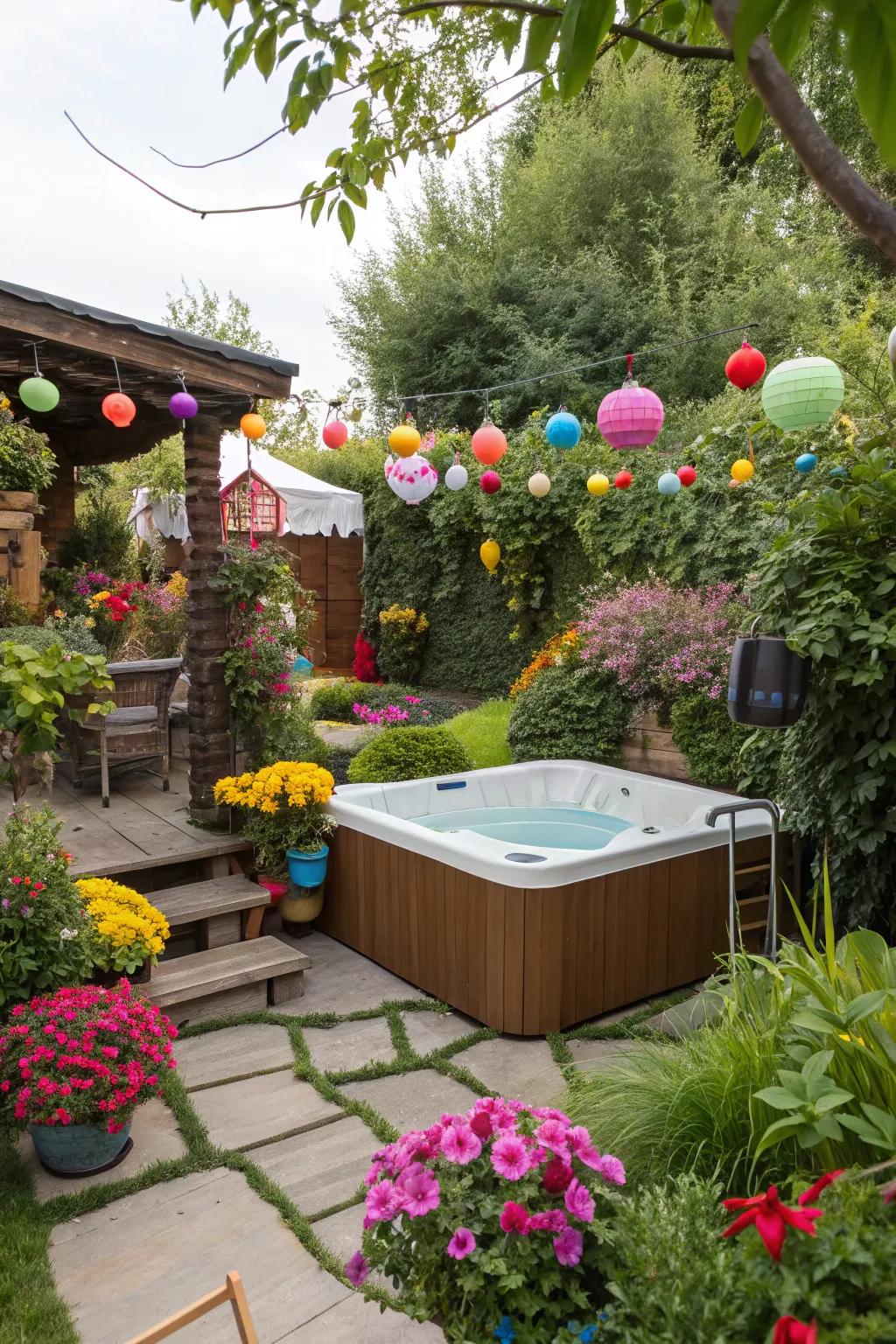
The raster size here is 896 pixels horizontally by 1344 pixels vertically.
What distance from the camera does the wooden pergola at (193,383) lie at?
3750 millimetres

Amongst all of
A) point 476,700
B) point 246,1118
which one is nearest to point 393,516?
point 476,700

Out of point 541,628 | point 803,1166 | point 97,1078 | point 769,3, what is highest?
point 769,3

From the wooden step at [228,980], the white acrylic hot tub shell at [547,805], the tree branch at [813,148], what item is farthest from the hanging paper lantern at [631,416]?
the tree branch at [813,148]

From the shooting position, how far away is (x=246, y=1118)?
113 inches

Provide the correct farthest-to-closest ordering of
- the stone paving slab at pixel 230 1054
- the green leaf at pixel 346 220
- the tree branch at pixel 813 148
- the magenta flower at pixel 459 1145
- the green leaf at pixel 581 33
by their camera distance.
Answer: the stone paving slab at pixel 230 1054, the green leaf at pixel 346 220, the magenta flower at pixel 459 1145, the tree branch at pixel 813 148, the green leaf at pixel 581 33

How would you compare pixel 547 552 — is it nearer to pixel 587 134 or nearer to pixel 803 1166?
pixel 803 1166

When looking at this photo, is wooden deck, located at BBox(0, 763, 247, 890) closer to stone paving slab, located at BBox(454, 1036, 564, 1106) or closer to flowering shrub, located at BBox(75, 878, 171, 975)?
flowering shrub, located at BBox(75, 878, 171, 975)

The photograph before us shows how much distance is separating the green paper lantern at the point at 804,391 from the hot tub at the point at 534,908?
1.80 m

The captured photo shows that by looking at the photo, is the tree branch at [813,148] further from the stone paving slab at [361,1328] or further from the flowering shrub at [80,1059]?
the flowering shrub at [80,1059]

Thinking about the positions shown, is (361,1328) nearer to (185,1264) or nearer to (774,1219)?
(185,1264)

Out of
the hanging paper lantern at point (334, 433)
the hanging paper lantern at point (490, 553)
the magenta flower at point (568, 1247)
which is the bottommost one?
the magenta flower at point (568, 1247)

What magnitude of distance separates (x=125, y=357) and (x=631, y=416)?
2.40m

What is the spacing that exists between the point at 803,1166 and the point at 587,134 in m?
15.0

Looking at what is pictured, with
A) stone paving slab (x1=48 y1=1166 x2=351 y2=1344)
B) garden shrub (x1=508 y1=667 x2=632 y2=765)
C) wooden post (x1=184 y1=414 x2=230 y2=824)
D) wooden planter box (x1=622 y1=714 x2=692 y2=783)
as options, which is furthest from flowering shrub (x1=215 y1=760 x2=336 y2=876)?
wooden planter box (x1=622 y1=714 x2=692 y2=783)
